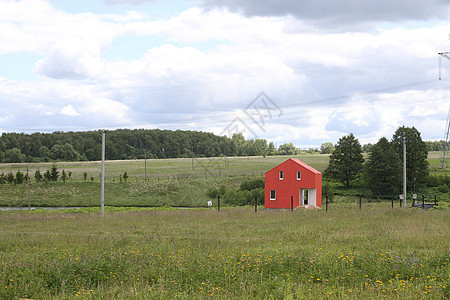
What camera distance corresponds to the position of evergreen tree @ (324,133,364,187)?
253 ft

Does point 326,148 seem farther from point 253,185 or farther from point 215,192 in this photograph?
point 215,192

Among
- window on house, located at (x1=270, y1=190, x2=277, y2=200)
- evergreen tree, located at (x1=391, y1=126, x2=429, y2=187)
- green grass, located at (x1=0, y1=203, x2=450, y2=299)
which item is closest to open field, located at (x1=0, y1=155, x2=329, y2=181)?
evergreen tree, located at (x1=391, y1=126, x2=429, y2=187)

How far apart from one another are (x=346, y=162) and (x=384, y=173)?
31.0 ft

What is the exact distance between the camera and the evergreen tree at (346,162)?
77.1 m

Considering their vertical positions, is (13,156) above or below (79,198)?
above

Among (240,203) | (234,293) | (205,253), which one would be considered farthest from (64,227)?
(240,203)

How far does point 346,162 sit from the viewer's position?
7775 cm

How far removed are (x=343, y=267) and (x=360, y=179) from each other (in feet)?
230

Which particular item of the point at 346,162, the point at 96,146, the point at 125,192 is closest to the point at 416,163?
the point at 346,162

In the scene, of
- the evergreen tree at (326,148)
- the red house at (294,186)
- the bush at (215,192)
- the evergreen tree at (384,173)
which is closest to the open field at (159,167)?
the bush at (215,192)

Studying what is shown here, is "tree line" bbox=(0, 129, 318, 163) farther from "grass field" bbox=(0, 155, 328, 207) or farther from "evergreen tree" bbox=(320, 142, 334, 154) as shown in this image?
"evergreen tree" bbox=(320, 142, 334, 154)

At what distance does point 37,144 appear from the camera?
120938mm

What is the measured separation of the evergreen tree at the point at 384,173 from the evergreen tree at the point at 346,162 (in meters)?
6.59

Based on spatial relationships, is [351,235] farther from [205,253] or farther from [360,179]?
[360,179]
